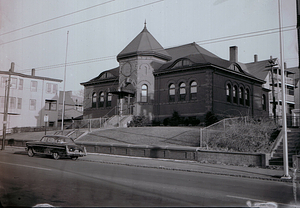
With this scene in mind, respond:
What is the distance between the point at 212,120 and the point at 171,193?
22.7 m

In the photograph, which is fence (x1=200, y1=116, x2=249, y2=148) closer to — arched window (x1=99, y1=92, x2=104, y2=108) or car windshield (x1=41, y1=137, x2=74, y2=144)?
car windshield (x1=41, y1=137, x2=74, y2=144)

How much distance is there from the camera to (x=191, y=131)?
75.7 feet

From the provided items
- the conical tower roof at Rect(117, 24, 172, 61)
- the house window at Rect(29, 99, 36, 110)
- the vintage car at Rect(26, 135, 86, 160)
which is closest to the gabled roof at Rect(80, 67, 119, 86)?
the conical tower roof at Rect(117, 24, 172, 61)

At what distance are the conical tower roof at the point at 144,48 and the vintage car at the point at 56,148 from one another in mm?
19384

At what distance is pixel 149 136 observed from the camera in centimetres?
2327

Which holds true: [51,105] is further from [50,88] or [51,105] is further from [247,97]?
[247,97]

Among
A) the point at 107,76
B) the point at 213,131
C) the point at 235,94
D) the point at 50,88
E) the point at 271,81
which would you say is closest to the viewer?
the point at 213,131

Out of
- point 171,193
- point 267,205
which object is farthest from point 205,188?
point 267,205

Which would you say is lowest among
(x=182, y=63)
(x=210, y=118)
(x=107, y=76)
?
(x=210, y=118)

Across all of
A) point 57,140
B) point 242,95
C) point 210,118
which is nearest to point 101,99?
point 210,118

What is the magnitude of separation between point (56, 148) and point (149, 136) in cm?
819

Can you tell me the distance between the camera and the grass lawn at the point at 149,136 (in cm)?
2075

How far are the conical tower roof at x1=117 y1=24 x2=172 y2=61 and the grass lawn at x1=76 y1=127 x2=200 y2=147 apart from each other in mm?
11867

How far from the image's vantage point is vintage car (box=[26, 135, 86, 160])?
55.9 ft
